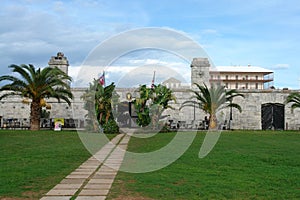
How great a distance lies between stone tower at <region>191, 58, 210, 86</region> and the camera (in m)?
30.5

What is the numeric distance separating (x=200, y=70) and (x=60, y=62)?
34.8 ft

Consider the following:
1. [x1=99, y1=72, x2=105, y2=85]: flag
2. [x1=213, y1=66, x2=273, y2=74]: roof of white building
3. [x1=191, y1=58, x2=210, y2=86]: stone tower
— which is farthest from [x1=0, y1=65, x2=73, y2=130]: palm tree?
[x1=213, y1=66, x2=273, y2=74]: roof of white building

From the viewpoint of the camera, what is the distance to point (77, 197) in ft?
17.4

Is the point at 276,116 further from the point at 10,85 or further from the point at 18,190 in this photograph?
the point at 18,190

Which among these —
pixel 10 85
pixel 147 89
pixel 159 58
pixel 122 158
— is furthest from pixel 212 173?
pixel 10 85

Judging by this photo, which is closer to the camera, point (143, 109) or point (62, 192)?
point (62, 192)

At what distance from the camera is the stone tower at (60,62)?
3116cm

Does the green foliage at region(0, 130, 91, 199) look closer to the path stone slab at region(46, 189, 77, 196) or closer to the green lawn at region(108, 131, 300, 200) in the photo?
the path stone slab at region(46, 189, 77, 196)

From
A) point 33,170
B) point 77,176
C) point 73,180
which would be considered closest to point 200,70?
point 33,170

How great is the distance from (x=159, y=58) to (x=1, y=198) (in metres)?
8.07

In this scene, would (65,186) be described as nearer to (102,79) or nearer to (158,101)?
(158,101)

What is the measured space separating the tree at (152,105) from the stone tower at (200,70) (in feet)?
25.3

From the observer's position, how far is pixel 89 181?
6559 mm

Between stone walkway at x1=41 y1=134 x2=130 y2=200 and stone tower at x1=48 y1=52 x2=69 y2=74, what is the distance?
74.0ft
